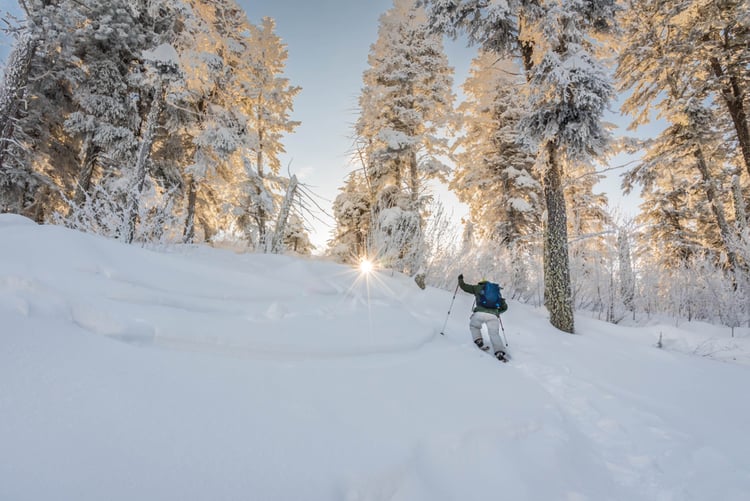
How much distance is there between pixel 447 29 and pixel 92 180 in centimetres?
1298

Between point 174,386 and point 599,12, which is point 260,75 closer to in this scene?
point 599,12

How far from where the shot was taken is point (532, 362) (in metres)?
3.95

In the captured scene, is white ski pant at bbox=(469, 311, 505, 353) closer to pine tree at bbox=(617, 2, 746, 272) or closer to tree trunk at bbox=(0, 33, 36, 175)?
pine tree at bbox=(617, 2, 746, 272)

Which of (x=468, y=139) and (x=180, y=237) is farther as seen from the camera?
(x=468, y=139)

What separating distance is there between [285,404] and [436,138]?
1148 centimetres

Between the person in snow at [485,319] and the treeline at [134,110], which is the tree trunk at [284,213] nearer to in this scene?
the treeline at [134,110]

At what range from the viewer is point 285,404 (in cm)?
163

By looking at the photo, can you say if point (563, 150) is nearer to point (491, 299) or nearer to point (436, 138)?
point (491, 299)

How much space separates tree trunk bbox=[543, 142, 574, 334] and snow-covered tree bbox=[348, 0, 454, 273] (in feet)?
16.1

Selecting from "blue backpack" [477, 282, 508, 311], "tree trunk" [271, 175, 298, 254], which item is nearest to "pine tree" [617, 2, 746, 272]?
"blue backpack" [477, 282, 508, 311]

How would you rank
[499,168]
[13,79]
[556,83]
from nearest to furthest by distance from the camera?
1. [556,83]
2. [13,79]
3. [499,168]

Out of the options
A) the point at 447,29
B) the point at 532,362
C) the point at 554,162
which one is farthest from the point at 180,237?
the point at 554,162

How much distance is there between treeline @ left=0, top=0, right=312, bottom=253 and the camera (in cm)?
791

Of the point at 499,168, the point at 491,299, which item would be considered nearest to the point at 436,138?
the point at 499,168
